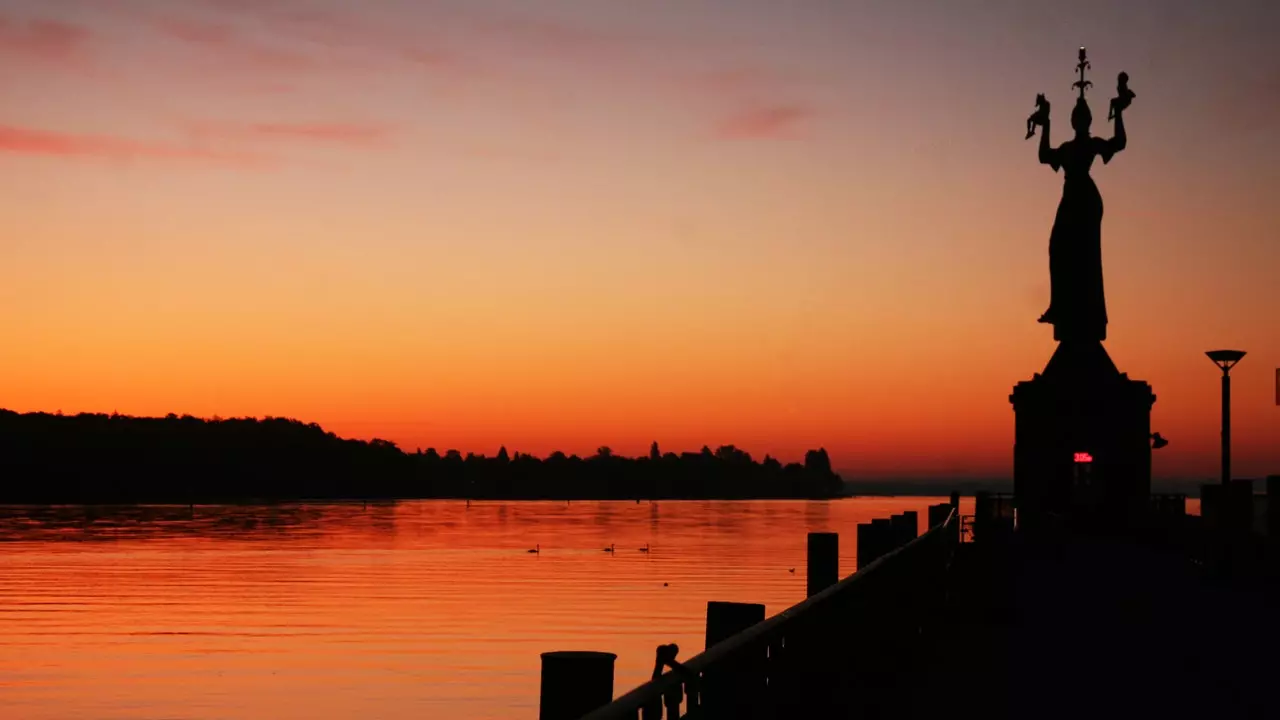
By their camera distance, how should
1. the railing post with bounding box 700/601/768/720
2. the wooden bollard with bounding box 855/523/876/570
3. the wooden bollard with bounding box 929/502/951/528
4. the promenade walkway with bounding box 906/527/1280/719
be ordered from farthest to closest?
the wooden bollard with bounding box 929/502/951/528 → the wooden bollard with bounding box 855/523/876/570 → the promenade walkway with bounding box 906/527/1280/719 → the railing post with bounding box 700/601/768/720

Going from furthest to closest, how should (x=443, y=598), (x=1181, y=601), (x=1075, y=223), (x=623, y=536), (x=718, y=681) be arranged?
1. (x=623, y=536)
2. (x=443, y=598)
3. (x=1075, y=223)
4. (x=1181, y=601)
5. (x=718, y=681)

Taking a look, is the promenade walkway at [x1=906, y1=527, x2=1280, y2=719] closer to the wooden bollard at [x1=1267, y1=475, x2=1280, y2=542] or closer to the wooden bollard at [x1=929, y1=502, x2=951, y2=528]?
the wooden bollard at [x1=1267, y1=475, x2=1280, y2=542]

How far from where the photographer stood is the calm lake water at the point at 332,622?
46031mm

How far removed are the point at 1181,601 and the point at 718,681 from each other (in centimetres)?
1624

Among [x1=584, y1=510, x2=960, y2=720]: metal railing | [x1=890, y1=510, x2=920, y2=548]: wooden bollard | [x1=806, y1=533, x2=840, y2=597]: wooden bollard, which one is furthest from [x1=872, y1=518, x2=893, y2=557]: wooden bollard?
[x1=890, y1=510, x2=920, y2=548]: wooden bollard

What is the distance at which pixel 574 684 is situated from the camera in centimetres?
621

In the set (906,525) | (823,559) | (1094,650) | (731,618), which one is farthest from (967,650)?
(906,525)

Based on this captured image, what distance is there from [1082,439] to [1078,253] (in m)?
5.90

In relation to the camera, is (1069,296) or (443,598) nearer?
(1069,296)

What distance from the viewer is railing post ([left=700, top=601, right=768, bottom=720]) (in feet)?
26.2

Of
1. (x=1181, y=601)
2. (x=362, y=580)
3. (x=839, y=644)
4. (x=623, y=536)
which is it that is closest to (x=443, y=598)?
(x=362, y=580)

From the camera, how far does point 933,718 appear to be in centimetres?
1161

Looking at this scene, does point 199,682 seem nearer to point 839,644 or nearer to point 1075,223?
point 1075,223

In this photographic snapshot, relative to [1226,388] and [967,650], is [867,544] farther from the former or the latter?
[1226,388]
